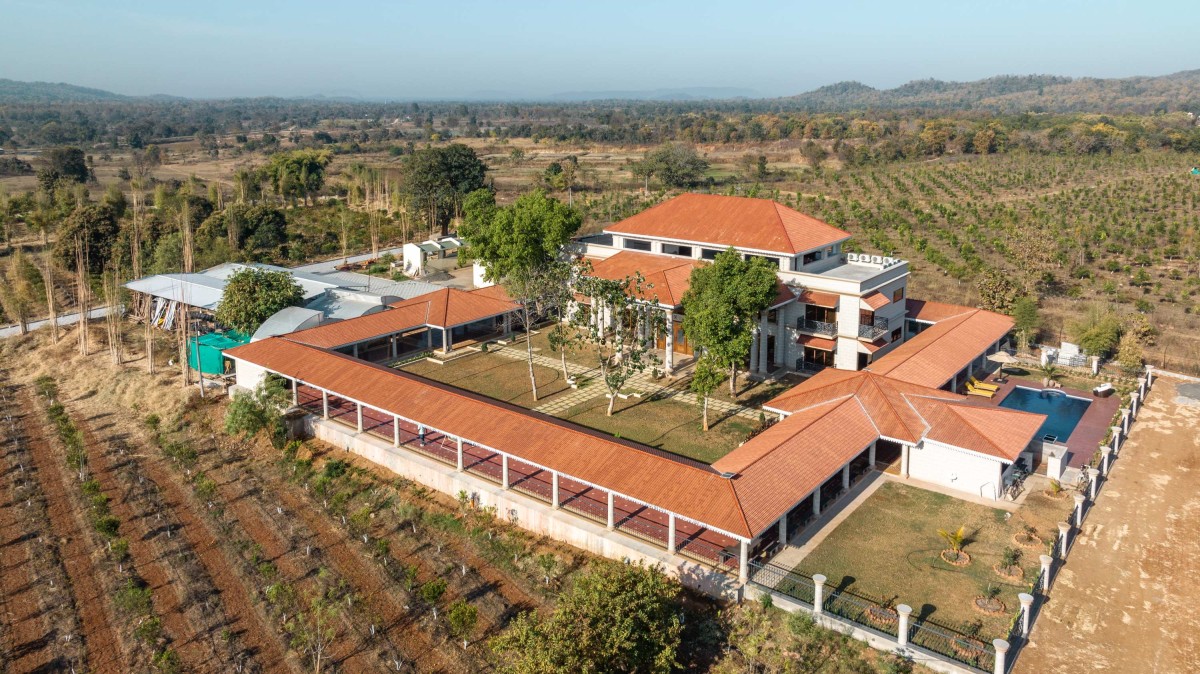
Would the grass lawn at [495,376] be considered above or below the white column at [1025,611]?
above

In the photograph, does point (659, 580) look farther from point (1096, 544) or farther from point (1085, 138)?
point (1085, 138)

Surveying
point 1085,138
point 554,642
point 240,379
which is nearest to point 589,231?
point 240,379

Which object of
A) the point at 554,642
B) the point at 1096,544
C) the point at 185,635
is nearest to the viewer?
the point at 554,642

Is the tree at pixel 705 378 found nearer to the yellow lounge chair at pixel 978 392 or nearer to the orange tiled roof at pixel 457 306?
the yellow lounge chair at pixel 978 392

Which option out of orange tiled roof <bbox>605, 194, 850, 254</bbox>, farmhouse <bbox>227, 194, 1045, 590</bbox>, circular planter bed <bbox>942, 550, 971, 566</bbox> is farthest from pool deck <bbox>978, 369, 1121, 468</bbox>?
orange tiled roof <bbox>605, 194, 850, 254</bbox>

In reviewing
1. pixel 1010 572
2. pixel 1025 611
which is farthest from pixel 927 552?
pixel 1025 611

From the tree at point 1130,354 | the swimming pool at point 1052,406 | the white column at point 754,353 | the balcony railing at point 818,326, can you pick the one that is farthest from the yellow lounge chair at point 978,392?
the white column at point 754,353
